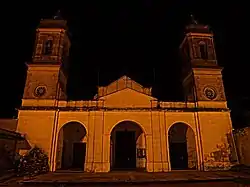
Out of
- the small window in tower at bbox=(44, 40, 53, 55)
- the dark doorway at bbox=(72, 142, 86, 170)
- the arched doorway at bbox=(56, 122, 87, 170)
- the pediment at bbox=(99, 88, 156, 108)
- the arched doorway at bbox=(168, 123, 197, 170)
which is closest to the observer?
the pediment at bbox=(99, 88, 156, 108)

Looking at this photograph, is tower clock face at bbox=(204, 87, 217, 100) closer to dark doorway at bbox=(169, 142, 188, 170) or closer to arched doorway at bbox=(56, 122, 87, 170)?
dark doorway at bbox=(169, 142, 188, 170)

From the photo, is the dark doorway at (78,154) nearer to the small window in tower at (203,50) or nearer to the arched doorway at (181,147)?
the arched doorway at (181,147)

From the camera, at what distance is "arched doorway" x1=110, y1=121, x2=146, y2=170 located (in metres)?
21.1

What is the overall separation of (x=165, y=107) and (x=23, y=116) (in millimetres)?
12877

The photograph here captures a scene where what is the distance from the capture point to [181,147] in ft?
71.3

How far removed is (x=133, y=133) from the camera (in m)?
21.7

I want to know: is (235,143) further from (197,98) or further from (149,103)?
(149,103)

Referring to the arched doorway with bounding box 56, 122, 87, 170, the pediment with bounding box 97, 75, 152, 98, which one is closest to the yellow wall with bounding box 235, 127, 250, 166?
the pediment with bounding box 97, 75, 152, 98

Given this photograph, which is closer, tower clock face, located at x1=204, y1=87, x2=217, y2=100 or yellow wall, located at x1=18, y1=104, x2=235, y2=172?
yellow wall, located at x1=18, y1=104, x2=235, y2=172

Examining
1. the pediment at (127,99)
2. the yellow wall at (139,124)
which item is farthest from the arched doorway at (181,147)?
the pediment at (127,99)

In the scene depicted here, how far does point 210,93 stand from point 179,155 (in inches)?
280

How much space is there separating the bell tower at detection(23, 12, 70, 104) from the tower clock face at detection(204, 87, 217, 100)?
14.3 metres

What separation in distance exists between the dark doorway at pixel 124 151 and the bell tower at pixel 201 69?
7.68 metres

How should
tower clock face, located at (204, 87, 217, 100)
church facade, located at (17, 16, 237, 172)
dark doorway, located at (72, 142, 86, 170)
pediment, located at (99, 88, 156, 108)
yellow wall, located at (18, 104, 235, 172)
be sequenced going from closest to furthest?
1. yellow wall, located at (18, 104, 235, 172)
2. church facade, located at (17, 16, 237, 172)
3. pediment, located at (99, 88, 156, 108)
4. tower clock face, located at (204, 87, 217, 100)
5. dark doorway, located at (72, 142, 86, 170)
